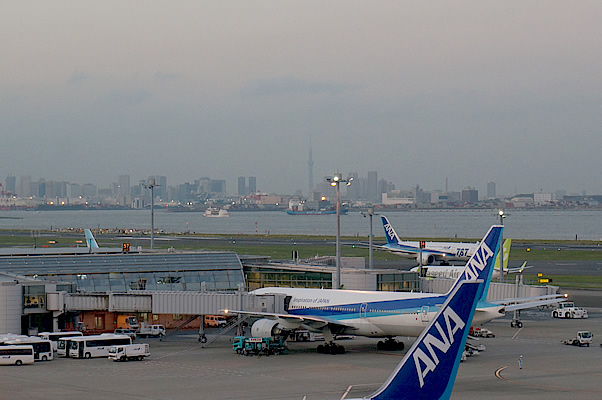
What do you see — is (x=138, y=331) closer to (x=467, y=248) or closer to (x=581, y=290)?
(x=581, y=290)

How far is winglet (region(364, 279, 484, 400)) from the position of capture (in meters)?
20.8

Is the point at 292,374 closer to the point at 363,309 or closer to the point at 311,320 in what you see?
the point at 311,320

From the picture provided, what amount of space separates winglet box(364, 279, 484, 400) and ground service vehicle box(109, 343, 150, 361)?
37.1m

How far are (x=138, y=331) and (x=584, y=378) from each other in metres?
35.1

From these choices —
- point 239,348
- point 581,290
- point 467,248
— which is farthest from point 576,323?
point 467,248

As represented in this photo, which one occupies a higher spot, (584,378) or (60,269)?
(60,269)

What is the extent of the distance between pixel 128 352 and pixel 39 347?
218 inches

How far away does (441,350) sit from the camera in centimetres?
2083

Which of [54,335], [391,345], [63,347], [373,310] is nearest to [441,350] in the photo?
[373,310]

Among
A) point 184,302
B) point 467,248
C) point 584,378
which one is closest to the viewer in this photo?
point 584,378

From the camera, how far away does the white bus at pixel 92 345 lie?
57.7 meters

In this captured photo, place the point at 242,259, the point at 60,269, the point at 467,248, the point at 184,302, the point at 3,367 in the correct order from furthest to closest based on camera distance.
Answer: the point at 467,248, the point at 242,259, the point at 60,269, the point at 184,302, the point at 3,367

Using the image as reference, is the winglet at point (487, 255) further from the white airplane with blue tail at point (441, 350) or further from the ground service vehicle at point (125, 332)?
the white airplane with blue tail at point (441, 350)

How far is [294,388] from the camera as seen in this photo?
44625mm
